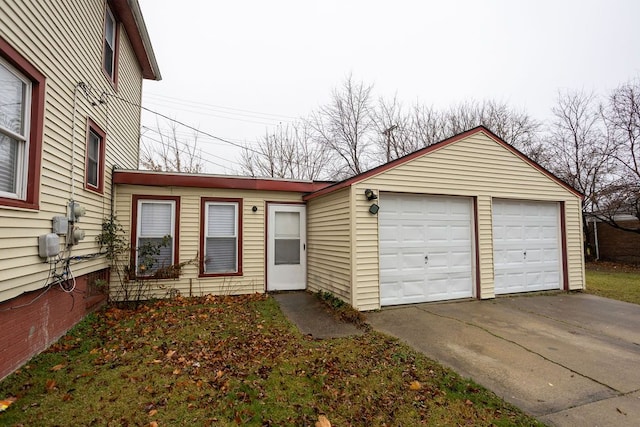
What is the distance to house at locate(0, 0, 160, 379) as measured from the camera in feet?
11.0

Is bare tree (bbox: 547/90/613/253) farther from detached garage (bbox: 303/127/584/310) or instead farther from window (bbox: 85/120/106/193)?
window (bbox: 85/120/106/193)

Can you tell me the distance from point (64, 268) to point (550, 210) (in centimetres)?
1031

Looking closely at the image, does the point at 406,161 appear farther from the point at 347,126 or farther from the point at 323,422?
the point at 347,126

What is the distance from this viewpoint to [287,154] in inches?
743

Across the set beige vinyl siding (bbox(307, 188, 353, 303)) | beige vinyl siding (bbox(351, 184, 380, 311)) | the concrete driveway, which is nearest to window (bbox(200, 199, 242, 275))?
beige vinyl siding (bbox(307, 188, 353, 303))

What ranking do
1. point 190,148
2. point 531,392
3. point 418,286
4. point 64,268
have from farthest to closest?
1. point 190,148
2. point 418,286
3. point 64,268
4. point 531,392

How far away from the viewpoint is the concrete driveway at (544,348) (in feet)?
9.57

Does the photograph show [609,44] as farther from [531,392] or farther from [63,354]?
[63,354]

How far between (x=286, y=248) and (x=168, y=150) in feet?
39.2

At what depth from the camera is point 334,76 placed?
63.9 ft

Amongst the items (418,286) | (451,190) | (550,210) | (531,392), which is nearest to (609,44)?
(550,210)

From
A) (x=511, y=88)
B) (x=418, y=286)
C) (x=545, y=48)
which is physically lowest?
(x=418, y=286)

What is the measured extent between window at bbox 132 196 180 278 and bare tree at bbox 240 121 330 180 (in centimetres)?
1188

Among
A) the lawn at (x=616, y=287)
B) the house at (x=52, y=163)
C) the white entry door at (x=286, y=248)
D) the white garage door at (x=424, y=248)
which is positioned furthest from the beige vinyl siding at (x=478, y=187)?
the house at (x=52, y=163)
